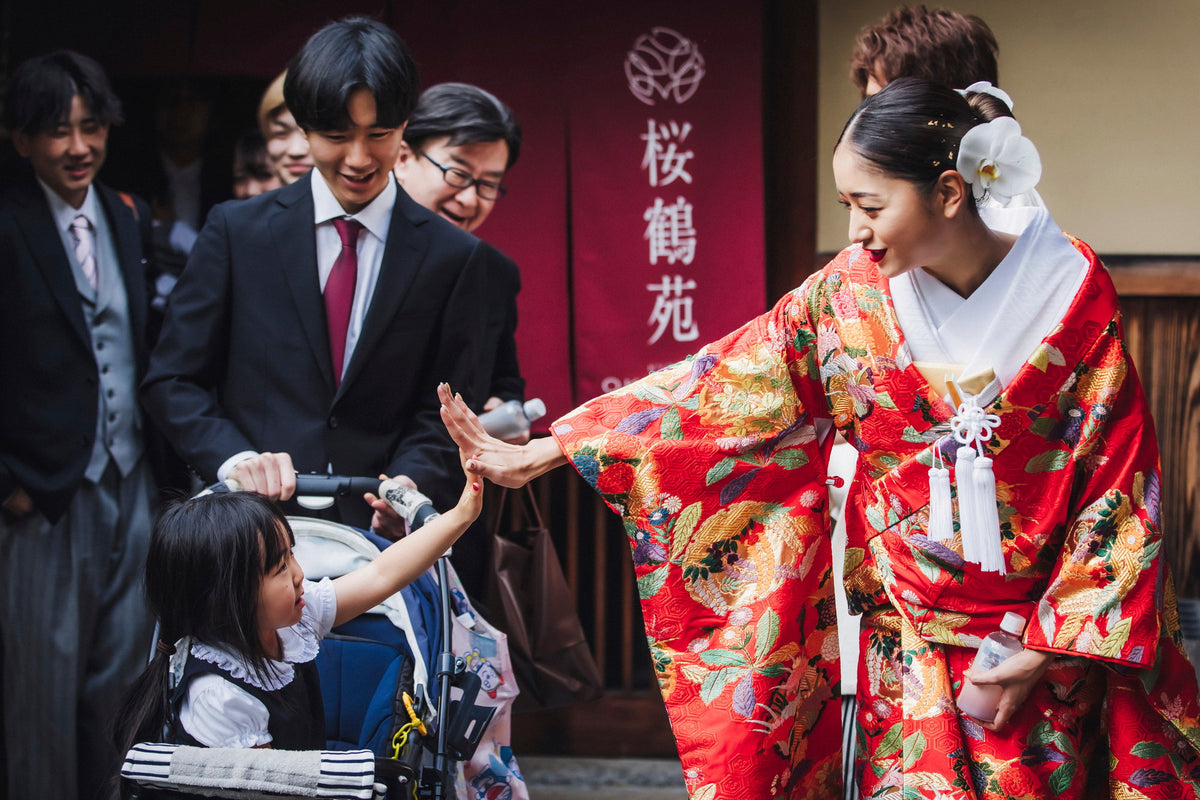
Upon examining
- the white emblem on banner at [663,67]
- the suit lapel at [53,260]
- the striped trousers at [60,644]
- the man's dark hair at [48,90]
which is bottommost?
the striped trousers at [60,644]

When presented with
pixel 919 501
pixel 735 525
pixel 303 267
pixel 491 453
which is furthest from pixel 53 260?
pixel 919 501

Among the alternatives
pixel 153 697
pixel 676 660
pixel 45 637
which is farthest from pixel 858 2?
pixel 45 637

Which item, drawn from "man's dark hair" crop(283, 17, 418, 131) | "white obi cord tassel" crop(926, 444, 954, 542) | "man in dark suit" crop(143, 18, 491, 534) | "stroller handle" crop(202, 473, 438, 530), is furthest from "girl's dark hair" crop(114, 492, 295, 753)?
"white obi cord tassel" crop(926, 444, 954, 542)

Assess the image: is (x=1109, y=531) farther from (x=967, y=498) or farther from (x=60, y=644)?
(x=60, y=644)

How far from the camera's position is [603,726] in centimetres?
501

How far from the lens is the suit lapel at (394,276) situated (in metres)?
3.50

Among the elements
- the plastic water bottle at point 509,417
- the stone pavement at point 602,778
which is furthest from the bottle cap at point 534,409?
the stone pavement at point 602,778

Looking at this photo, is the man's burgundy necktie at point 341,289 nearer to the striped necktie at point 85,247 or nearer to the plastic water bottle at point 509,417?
the plastic water bottle at point 509,417

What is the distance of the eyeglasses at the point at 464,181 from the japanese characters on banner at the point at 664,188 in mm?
419

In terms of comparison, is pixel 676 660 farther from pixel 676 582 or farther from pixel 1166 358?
pixel 1166 358

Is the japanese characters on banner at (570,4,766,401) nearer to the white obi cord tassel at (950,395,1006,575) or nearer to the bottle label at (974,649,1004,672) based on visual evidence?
the white obi cord tassel at (950,395,1006,575)

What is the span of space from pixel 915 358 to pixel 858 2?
92.6 inches

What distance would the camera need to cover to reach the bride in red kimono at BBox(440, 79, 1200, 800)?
2.43 metres

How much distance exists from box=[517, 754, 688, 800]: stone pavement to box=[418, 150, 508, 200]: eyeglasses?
2.39 meters
